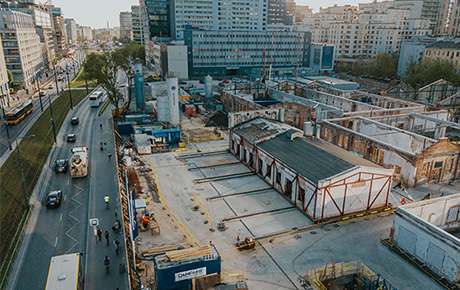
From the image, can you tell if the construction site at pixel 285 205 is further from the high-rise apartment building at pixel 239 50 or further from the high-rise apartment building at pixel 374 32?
the high-rise apartment building at pixel 374 32

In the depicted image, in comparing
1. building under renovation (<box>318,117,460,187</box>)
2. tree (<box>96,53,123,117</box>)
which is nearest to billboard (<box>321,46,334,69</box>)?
tree (<box>96,53,123,117</box>)

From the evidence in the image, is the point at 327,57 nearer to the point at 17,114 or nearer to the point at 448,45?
the point at 448,45

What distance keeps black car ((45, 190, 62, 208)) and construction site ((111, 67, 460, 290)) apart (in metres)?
7.07

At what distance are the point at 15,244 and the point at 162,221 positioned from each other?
12.6m

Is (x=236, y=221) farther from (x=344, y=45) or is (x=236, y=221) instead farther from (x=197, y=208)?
(x=344, y=45)

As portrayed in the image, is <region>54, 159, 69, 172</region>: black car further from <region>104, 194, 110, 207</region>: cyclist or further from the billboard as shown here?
the billboard

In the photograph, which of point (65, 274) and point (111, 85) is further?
point (111, 85)

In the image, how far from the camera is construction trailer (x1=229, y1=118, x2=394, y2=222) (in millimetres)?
32688

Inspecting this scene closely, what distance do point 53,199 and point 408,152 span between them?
4035 cm

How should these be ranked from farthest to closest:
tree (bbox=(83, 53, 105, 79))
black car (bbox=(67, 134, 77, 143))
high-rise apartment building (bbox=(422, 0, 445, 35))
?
high-rise apartment building (bbox=(422, 0, 445, 35))
tree (bbox=(83, 53, 105, 79))
black car (bbox=(67, 134, 77, 143))

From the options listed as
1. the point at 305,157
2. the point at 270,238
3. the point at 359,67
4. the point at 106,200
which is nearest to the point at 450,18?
the point at 359,67

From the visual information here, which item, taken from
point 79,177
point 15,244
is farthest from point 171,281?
point 79,177

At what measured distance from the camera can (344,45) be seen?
158m

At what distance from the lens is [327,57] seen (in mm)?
135000
